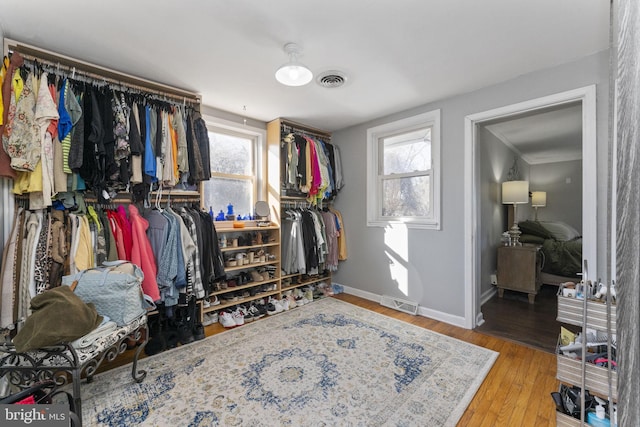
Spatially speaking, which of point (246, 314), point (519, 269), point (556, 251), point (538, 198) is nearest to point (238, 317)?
point (246, 314)

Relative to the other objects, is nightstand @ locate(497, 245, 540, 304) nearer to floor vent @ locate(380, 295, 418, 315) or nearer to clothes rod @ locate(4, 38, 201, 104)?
floor vent @ locate(380, 295, 418, 315)

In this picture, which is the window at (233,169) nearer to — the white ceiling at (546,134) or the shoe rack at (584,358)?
the white ceiling at (546,134)

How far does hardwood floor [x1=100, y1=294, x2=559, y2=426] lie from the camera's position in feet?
5.21

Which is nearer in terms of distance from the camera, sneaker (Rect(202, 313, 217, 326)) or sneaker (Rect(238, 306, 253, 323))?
sneaker (Rect(202, 313, 217, 326))

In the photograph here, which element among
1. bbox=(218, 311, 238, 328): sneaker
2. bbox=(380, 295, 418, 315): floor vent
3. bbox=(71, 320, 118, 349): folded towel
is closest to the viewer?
bbox=(71, 320, 118, 349): folded towel

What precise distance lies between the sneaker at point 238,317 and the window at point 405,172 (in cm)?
191

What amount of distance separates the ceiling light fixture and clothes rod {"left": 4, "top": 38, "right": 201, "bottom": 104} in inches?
48.2

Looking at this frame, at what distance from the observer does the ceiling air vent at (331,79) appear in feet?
7.54

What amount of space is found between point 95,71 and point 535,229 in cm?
569

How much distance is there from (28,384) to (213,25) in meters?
2.25

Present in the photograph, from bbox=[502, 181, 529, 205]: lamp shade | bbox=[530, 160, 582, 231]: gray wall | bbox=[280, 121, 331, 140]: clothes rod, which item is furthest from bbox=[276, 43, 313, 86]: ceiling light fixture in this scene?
bbox=[530, 160, 582, 231]: gray wall

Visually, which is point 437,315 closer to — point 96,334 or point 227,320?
point 227,320

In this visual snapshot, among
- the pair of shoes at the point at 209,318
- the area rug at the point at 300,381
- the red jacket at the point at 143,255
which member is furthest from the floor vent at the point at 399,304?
the red jacket at the point at 143,255

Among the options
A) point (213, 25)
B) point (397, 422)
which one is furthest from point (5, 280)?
point (397, 422)
